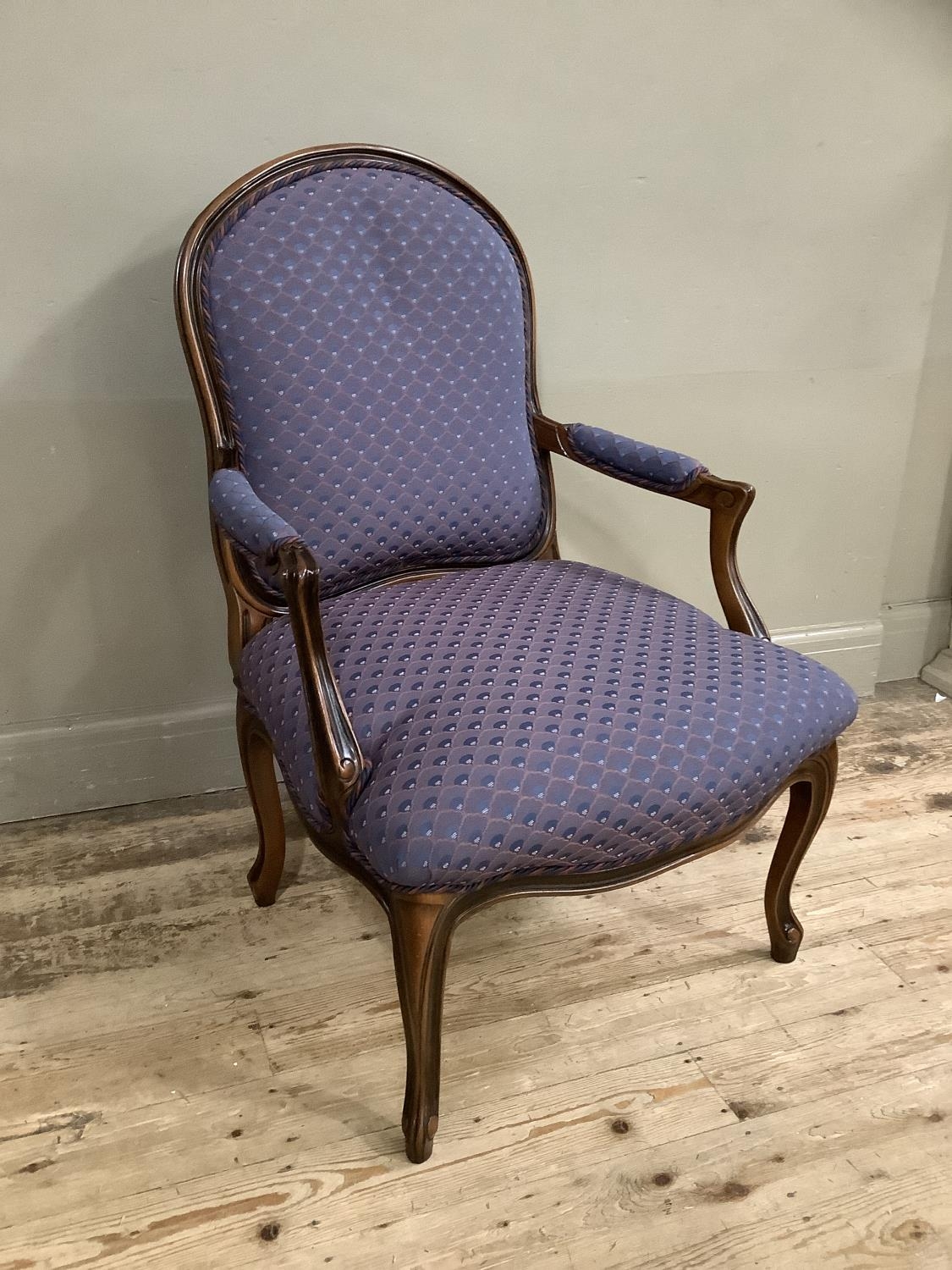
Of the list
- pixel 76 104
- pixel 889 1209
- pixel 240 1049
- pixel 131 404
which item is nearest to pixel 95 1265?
pixel 240 1049

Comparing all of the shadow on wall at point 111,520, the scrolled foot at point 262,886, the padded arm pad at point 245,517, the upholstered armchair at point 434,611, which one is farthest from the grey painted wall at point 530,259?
the padded arm pad at point 245,517

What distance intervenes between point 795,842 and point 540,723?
0.50 metres

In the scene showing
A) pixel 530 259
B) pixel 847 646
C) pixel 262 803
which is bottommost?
pixel 847 646

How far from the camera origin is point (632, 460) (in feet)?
4.72

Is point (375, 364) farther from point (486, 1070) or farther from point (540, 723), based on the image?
point (486, 1070)

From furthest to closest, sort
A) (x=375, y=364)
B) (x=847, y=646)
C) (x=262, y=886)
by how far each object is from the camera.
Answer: (x=847, y=646)
(x=262, y=886)
(x=375, y=364)

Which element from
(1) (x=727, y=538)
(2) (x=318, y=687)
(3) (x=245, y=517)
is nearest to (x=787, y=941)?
(1) (x=727, y=538)

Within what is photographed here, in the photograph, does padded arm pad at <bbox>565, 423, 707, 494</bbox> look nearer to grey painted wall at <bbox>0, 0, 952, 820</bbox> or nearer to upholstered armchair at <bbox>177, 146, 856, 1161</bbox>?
upholstered armchair at <bbox>177, 146, 856, 1161</bbox>

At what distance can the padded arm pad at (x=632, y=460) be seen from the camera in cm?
139

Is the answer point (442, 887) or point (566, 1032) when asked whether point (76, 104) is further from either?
point (566, 1032)

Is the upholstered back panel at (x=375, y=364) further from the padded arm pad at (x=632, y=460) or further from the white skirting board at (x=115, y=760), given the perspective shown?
the white skirting board at (x=115, y=760)

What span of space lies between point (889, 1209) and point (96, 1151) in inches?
34.1

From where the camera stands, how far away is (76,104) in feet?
4.77

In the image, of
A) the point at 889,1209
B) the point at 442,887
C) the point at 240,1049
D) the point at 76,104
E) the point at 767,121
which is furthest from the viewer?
the point at 767,121
